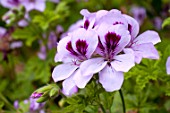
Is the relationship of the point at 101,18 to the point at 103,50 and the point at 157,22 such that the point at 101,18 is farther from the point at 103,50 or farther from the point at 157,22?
the point at 157,22

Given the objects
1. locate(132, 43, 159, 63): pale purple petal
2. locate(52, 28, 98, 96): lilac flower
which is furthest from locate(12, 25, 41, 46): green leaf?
locate(132, 43, 159, 63): pale purple petal

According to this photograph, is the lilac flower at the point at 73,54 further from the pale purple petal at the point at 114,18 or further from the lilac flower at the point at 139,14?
the lilac flower at the point at 139,14

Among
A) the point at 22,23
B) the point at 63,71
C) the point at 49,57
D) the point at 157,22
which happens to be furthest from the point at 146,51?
the point at 157,22

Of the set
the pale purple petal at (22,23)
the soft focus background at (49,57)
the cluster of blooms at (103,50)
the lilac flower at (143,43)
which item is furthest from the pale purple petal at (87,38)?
the pale purple petal at (22,23)

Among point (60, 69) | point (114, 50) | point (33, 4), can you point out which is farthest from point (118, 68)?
point (33, 4)

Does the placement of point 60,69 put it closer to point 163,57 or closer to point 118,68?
point 118,68

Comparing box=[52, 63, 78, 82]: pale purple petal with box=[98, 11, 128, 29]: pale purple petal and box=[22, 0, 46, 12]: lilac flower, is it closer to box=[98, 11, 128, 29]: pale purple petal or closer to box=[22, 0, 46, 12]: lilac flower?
box=[98, 11, 128, 29]: pale purple petal
